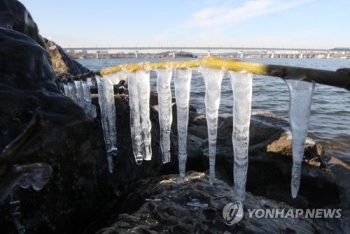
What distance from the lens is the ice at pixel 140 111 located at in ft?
13.9

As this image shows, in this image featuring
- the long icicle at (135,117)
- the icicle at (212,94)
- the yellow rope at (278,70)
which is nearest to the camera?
the yellow rope at (278,70)

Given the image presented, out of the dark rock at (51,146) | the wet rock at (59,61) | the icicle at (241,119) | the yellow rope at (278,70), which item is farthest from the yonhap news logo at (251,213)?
the wet rock at (59,61)

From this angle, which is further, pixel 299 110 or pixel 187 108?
pixel 187 108

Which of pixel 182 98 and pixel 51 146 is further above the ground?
pixel 182 98

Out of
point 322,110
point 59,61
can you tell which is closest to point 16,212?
point 59,61

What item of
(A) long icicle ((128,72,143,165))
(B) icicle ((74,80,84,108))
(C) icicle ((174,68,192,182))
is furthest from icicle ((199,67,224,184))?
(B) icicle ((74,80,84,108))

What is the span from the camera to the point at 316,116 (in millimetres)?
17250

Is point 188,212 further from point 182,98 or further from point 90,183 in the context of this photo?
point 182,98

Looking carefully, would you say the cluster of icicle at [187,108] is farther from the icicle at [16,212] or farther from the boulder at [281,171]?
the boulder at [281,171]

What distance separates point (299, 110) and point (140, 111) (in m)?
3.05

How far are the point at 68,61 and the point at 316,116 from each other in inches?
578

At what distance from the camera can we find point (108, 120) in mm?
5531

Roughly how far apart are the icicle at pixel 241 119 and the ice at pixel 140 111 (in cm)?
157

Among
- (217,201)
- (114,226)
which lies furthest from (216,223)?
(114,226)
